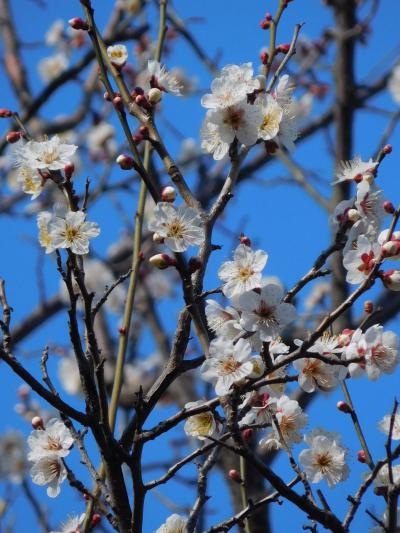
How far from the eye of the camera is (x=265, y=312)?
1.29 meters

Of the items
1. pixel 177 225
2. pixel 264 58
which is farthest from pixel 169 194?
pixel 264 58

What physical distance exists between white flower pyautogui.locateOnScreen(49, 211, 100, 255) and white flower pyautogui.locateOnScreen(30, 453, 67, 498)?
40cm

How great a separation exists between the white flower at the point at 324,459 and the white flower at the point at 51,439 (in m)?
0.44

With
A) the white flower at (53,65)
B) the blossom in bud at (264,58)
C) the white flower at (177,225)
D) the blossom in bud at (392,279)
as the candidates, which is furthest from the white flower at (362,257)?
the white flower at (53,65)

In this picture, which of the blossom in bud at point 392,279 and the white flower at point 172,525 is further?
the white flower at point 172,525

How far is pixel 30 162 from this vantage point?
1.47m

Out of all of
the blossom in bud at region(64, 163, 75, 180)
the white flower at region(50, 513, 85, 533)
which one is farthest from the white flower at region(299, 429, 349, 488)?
the blossom in bud at region(64, 163, 75, 180)

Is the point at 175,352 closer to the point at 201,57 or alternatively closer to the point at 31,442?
the point at 31,442

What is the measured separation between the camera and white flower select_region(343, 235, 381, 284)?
1303 millimetres

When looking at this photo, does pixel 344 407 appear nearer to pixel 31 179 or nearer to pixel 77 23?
pixel 31 179

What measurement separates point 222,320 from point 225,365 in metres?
0.12

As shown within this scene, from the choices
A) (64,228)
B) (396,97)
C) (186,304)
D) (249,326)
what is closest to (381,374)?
(249,326)

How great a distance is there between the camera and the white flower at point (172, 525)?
1513 mm

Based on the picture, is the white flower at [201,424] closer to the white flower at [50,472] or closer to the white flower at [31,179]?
the white flower at [50,472]
